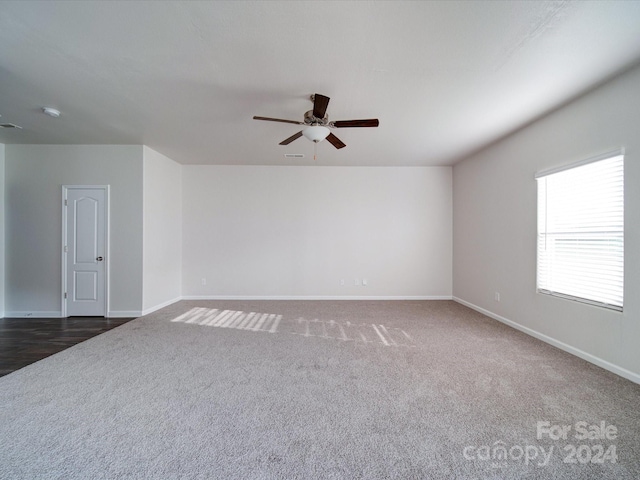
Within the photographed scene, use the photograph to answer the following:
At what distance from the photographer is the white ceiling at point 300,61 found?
6.24ft

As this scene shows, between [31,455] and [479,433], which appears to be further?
[479,433]

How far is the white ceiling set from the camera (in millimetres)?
1903

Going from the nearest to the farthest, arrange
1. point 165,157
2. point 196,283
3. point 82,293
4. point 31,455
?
point 31,455
point 82,293
point 165,157
point 196,283

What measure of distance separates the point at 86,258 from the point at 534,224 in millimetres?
6936

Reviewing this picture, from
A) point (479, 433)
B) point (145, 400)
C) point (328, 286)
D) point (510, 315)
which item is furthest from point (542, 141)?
point (145, 400)

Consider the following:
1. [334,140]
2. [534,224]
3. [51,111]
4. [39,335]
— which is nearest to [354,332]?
[334,140]

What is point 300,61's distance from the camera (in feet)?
7.86

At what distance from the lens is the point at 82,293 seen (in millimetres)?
4664

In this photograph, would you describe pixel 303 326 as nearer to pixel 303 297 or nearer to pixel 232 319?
pixel 232 319

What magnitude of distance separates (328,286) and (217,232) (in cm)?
267

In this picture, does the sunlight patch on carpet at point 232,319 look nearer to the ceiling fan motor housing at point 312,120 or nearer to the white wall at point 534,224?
the ceiling fan motor housing at point 312,120

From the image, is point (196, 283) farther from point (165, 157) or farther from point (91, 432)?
point (91, 432)

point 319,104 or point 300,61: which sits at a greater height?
point 300,61

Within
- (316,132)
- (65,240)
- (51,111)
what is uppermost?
(51,111)
